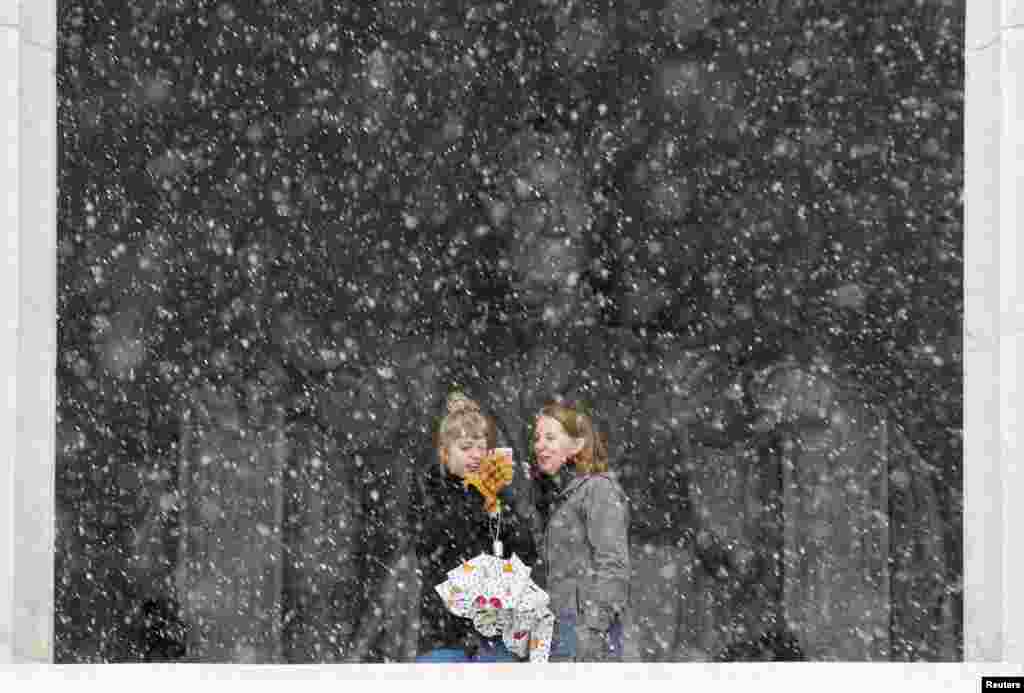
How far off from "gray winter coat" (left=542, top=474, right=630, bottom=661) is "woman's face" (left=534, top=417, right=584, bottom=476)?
172 mm

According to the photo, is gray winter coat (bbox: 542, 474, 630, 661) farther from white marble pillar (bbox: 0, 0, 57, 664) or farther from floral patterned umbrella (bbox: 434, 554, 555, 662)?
white marble pillar (bbox: 0, 0, 57, 664)

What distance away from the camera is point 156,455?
20.6ft

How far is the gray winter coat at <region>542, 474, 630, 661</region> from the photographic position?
472 cm

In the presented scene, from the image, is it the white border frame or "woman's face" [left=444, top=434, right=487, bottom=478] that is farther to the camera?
"woman's face" [left=444, top=434, right=487, bottom=478]

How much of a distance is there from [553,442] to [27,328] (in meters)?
2.19

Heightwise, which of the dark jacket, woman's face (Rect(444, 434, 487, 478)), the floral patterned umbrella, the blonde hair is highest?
the blonde hair

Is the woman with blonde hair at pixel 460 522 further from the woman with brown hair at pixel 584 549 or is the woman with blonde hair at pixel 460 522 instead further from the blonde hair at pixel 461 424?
the woman with brown hair at pixel 584 549

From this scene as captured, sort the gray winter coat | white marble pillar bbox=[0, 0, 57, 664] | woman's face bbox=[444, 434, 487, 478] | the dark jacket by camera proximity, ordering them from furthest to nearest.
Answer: woman's face bbox=[444, 434, 487, 478]
the dark jacket
the gray winter coat
white marble pillar bbox=[0, 0, 57, 664]

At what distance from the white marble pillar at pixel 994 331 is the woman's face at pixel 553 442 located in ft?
5.86

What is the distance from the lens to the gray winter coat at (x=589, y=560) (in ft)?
15.5

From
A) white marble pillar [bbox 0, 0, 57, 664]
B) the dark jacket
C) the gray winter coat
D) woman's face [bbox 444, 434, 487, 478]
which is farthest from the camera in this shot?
woman's face [bbox 444, 434, 487, 478]

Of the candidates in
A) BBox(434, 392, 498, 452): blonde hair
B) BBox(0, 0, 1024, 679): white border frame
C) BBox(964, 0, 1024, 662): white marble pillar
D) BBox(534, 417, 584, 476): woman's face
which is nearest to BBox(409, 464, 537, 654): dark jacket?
BBox(434, 392, 498, 452): blonde hair

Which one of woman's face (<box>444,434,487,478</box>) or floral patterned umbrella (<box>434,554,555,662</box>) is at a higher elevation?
woman's face (<box>444,434,487,478</box>)

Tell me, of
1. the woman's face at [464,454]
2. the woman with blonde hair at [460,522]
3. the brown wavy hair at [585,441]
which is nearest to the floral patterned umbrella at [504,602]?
the woman with blonde hair at [460,522]
